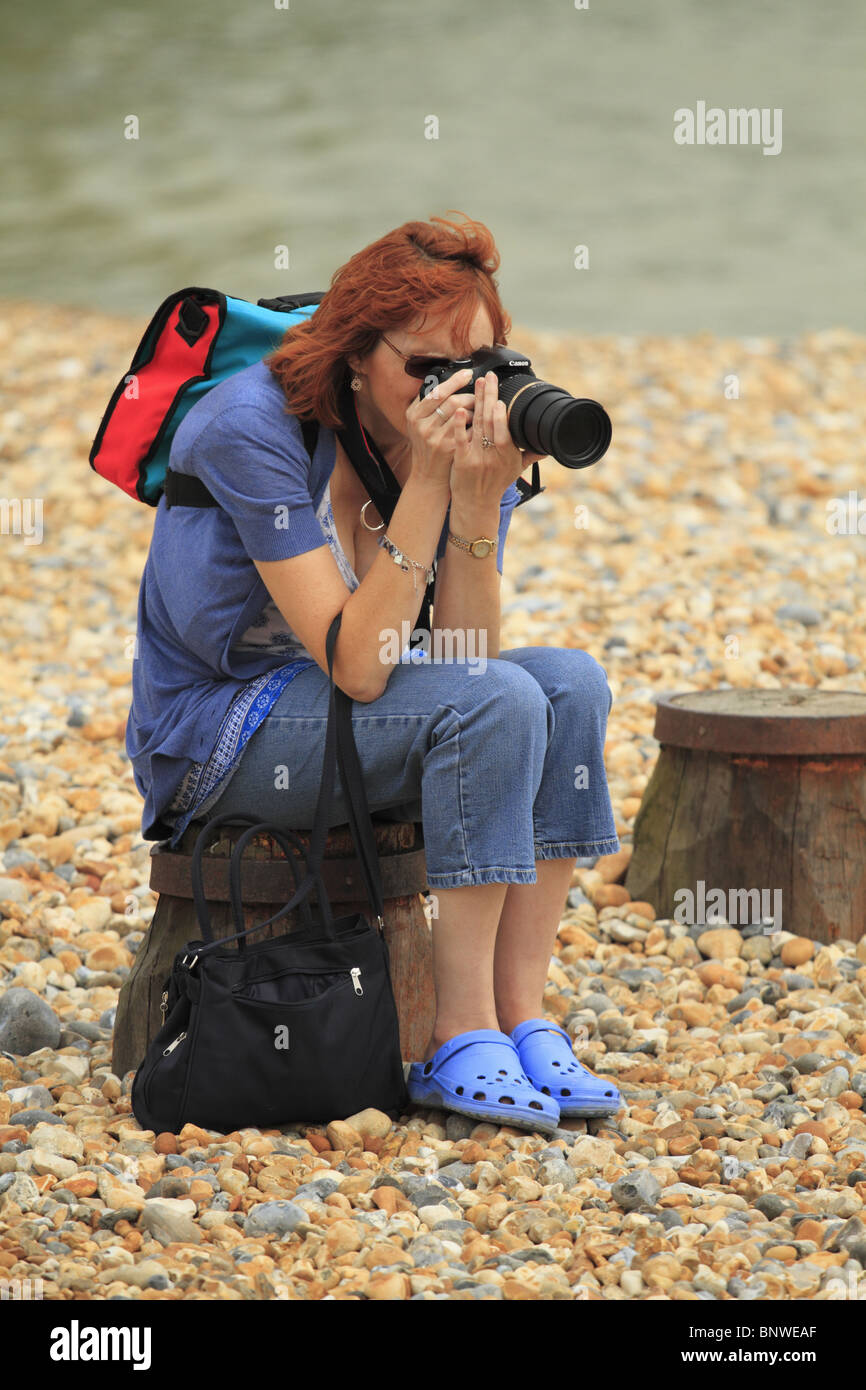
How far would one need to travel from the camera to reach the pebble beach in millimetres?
1696

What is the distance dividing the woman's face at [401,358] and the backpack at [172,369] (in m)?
0.12

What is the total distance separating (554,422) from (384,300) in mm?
322

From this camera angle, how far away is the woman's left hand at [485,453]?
203 cm

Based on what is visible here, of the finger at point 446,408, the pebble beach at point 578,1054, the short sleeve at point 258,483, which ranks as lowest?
the pebble beach at point 578,1054

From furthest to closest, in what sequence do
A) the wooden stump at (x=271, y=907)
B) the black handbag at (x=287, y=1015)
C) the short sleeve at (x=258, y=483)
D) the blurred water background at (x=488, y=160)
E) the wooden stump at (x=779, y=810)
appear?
the blurred water background at (x=488, y=160), the wooden stump at (x=779, y=810), the wooden stump at (x=271, y=907), the short sleeve at (x=258, y=483), the black handbag at (x=287, y=1015)

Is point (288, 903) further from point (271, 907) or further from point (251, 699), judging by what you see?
point (251, 699)

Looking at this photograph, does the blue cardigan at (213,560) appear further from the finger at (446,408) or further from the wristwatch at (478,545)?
the finger at (446,408)

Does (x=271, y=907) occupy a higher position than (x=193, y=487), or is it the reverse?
(x=193, y=487)

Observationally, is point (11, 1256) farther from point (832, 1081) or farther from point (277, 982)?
point (832, 1081)

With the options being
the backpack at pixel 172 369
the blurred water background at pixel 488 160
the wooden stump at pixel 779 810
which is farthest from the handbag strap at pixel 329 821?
the blurred water background at pixel 488 160

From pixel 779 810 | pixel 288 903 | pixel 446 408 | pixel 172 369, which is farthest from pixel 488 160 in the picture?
pixel 288 903

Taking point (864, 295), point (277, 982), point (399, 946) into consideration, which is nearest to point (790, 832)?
point (399, 946)

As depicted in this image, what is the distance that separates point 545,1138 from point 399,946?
361 mm

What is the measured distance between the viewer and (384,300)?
2072mm
